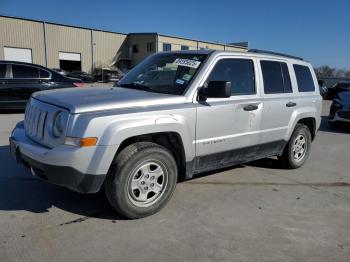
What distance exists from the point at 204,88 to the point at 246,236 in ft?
5.65

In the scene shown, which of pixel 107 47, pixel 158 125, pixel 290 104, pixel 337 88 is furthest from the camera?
pixel 107 47

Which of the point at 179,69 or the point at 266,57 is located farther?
the point at 266,57

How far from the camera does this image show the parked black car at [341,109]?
1085 cm

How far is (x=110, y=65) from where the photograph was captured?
59.5 m

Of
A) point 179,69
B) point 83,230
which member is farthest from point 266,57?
point 83,230

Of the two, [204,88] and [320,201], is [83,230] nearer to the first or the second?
[204,88]

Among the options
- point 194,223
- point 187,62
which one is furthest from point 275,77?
point 194,223

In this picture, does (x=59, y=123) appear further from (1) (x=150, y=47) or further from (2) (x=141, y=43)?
(2) (x=141, y=43)

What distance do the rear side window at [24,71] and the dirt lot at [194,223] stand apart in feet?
20.7

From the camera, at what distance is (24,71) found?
11.3 m

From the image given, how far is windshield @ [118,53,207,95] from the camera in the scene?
4520mm

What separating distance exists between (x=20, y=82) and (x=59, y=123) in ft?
27.5

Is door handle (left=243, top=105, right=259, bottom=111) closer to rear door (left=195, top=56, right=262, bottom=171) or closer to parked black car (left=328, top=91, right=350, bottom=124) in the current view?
rear door (left=195, top=56, right=262, bottom=171)

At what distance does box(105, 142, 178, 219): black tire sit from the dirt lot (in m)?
0.13
